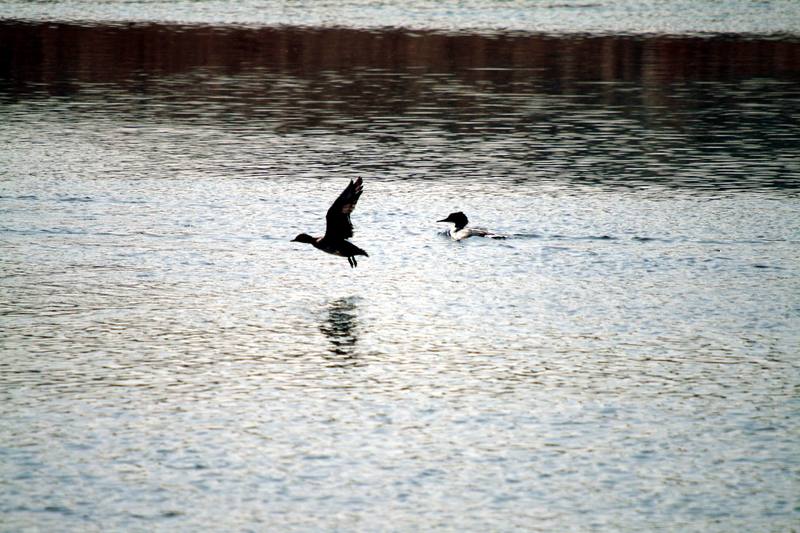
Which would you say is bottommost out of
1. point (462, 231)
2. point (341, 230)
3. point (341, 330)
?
point (341, 330)

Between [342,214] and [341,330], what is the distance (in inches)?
80.0

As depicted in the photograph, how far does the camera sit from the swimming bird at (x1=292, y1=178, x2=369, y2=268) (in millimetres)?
14867

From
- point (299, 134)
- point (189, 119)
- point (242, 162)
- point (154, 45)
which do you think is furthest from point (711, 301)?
point (154, 45)

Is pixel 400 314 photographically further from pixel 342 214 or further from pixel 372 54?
pixel 372 54

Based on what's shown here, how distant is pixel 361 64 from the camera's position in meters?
38.5

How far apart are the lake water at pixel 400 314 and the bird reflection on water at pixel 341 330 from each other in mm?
40

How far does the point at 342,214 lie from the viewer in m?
15.0

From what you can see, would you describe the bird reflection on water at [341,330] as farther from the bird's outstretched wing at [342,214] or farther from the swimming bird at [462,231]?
the swimming bird at [462,231]

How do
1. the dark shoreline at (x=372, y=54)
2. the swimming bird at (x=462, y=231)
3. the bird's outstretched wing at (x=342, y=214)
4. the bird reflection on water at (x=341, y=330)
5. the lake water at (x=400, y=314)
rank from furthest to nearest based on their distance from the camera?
1. the dark shoreline at (x=372, y=54)
2. the swimming bird at (x=462, y=231)
3. the bird's outstretched wing at (x=342, y=214)
4. the bird reflection on water at (x=341, y=330)
5. the lake water at (x=400, y=314)

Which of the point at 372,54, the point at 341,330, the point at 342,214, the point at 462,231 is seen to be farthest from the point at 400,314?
the point at 372,54

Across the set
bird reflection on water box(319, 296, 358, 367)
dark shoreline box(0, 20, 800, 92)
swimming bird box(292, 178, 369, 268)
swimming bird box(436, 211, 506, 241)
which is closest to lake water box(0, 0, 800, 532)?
bird reflection on water box(319, 296, 358, 367)

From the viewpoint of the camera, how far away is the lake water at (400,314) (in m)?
9.37

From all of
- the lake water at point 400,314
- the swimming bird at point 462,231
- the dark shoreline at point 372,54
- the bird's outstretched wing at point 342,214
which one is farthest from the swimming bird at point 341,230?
the dark shoreline at point 372,54

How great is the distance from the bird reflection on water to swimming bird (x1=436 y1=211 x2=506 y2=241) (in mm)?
3034
